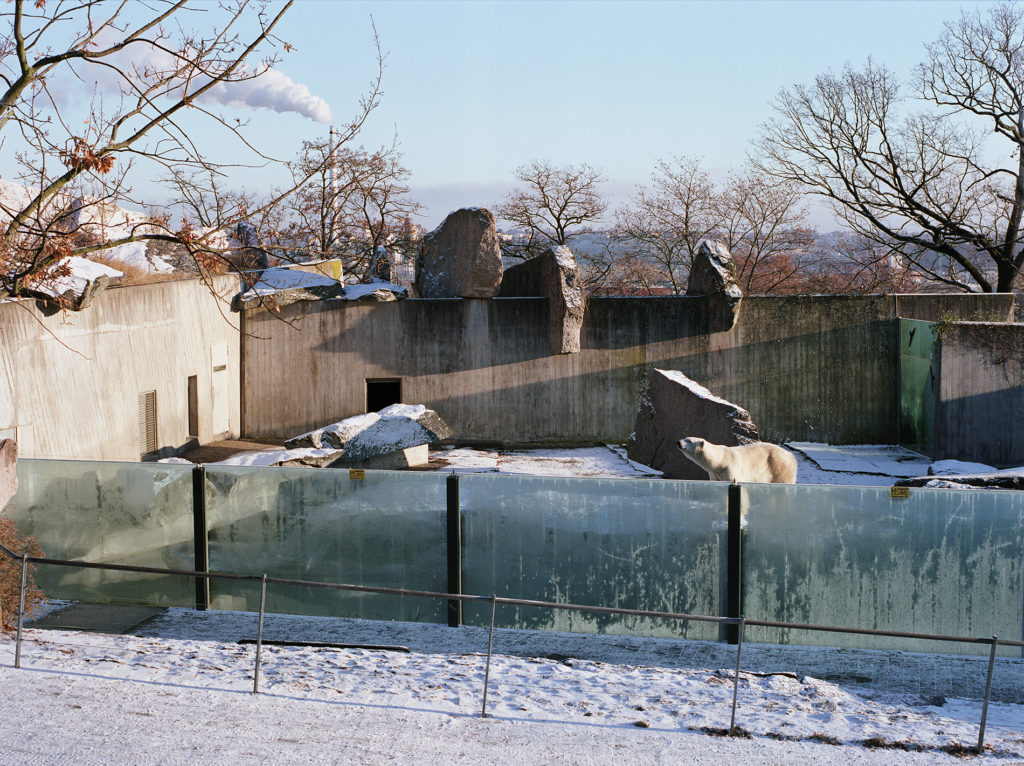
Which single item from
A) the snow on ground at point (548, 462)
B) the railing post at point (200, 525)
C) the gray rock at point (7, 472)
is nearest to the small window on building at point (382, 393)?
the snow on ground at point (548, 462)

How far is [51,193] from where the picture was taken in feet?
27.7

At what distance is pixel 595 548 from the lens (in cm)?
862

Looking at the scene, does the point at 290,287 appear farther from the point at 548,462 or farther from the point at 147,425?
the point at 548,462

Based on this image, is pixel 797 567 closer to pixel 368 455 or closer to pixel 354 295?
pixel 368 455

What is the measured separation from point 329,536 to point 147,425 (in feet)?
24.6

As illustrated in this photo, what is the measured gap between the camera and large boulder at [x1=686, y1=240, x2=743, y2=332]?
773 inches

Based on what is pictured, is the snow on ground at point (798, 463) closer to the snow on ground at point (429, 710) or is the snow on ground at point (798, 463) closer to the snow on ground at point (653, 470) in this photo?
the snow on ground at point (653, 470)

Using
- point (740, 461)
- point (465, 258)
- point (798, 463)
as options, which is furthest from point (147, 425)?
point (798, 463)

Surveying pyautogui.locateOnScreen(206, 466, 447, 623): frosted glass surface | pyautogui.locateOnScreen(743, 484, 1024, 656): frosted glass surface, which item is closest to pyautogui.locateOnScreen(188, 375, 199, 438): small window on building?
pyautogui.locateOnScreen(206, 466, 447, 623): frosted glass surface

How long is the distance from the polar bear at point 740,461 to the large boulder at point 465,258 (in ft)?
27.5

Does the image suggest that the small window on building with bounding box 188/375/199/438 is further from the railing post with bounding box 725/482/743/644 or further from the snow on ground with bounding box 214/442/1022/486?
the railing post with bounding box 725/482/743/644

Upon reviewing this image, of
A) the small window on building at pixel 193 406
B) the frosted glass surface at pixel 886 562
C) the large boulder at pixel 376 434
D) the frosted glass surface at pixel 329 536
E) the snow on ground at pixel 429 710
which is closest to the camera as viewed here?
the snow on ground at pixel 429 710

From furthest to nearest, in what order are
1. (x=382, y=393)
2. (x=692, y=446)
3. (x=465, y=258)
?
1. (x=382, y=393)
2. (x=465, y=258)
3. (x=692, y=446)

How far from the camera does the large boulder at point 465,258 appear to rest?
64.0ft
